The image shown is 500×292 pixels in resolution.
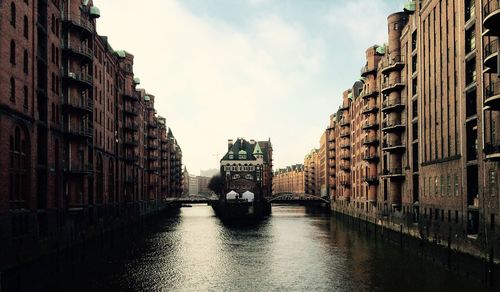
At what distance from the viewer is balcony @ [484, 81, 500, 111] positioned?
33.7 meters

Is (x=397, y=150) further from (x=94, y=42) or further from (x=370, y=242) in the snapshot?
(x=94, y=42)

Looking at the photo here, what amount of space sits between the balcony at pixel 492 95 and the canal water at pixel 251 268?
11.6 metres

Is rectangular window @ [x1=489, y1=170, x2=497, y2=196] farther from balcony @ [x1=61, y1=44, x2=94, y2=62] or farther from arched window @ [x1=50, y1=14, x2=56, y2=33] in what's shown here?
arched window @ [x1=50, y1=14, x2=56, y2=33]

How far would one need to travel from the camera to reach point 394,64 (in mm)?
65438

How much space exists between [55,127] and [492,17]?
124 ft

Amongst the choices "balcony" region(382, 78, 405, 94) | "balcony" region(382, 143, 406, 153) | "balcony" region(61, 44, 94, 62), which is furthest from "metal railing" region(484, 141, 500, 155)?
"balcony" region(61, 44, 94, 62)

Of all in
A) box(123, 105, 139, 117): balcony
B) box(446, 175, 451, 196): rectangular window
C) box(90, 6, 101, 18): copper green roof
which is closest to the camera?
box(446, 175, 451, 196): rectangular window

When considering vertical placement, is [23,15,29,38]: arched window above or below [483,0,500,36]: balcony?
above

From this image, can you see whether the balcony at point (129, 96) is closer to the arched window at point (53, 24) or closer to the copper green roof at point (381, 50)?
the arched window at point (53, 24)

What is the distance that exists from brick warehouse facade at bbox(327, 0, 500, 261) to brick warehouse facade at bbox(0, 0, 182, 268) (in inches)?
1298

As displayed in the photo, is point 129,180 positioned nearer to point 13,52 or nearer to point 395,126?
point 395,126

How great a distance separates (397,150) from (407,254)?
2238 centimetres

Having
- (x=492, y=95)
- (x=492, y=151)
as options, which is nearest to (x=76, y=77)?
(x=492, y=95)

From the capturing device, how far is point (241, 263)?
44719 mm
